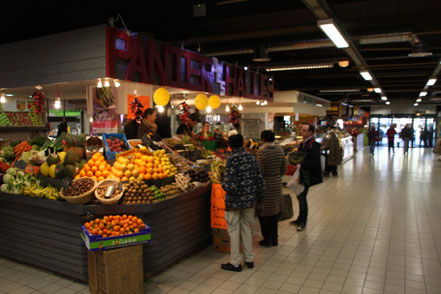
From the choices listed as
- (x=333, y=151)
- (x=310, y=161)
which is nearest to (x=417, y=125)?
(x=333, y=151)

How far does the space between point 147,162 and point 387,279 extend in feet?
11.2

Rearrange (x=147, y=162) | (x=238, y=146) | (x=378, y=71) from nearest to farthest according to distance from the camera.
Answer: (x=238, y=146) → (x=147, y=162) → (x=378, y=71)

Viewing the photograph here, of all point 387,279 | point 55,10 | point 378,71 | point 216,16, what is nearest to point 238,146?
point 387,279

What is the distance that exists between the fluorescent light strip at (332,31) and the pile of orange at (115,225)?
4418 millimetres

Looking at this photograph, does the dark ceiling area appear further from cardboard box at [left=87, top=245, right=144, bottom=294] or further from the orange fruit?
cardboard box at [left=87, top=245, right=144, bottom=294]

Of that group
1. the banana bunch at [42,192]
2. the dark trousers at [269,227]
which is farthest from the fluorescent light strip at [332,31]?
the banana bunch at [42,192]

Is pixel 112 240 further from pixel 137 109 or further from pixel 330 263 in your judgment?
pixel 137 109

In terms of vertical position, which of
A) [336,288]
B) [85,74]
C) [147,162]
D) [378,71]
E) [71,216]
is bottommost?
[336,288]

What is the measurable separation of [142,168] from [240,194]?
1.41 metres

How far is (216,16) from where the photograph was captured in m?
7.99

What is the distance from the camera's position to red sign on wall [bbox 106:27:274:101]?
5.82m

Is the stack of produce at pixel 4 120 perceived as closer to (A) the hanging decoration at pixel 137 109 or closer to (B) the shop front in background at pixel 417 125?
(A) the hanging decoration at pixel 137 109

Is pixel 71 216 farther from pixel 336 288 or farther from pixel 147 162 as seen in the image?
pixel 336 288

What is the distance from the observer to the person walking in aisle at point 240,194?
4.27 meters
